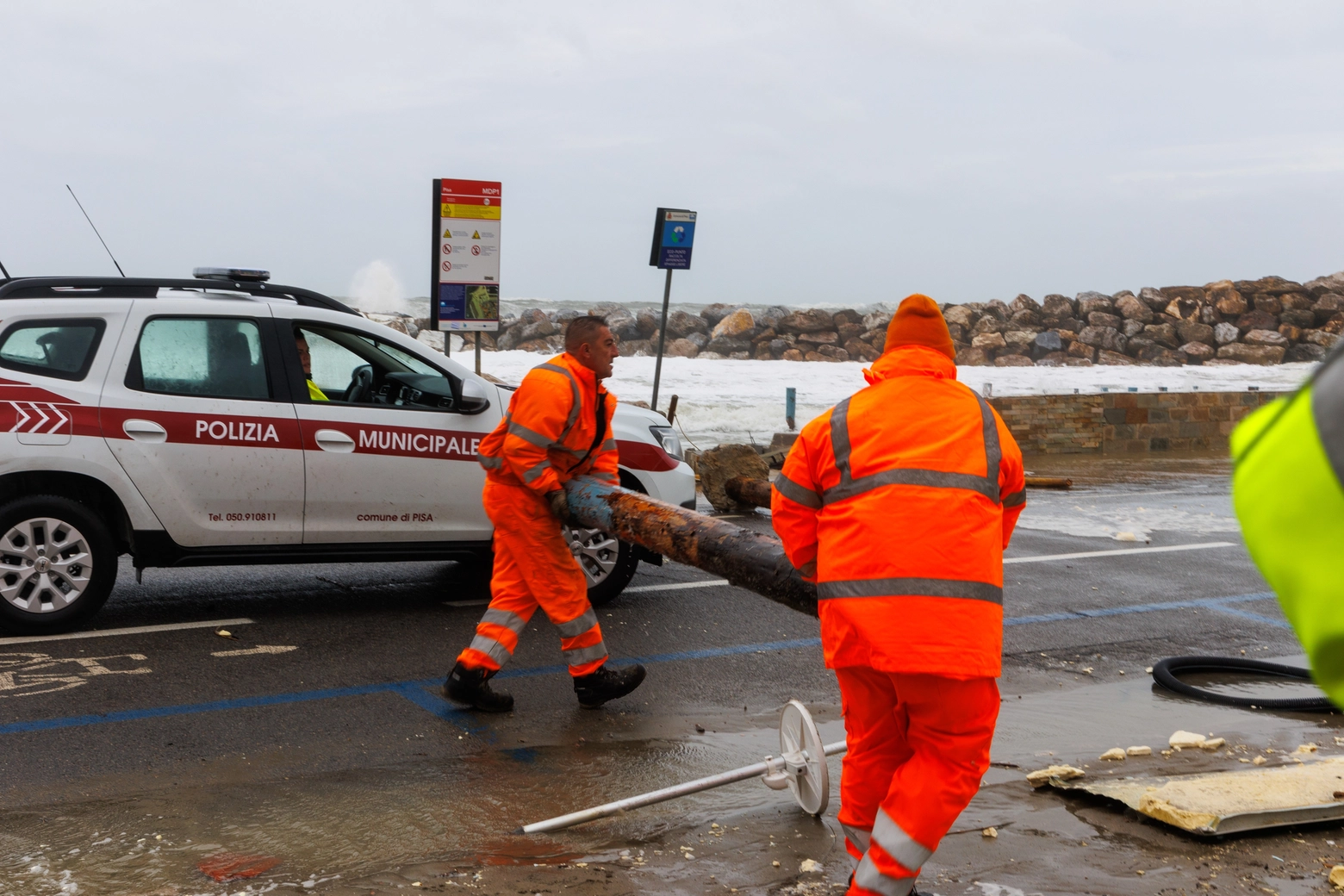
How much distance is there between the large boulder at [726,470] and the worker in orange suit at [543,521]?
6361 millimetres

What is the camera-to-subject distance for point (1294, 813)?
13.9 ft

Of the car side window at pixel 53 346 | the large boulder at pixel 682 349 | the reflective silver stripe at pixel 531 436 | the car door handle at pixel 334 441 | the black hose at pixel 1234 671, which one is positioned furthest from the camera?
the large boulder at pixel 682 349

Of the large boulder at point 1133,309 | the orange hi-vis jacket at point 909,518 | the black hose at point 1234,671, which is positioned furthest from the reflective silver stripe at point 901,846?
the large boulder at point 1133,309

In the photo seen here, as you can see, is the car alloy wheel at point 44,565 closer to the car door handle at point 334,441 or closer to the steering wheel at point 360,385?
the car door handle at point 334,441

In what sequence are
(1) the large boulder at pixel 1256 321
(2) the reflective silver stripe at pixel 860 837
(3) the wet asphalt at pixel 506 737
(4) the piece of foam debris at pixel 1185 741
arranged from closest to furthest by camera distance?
(2) the reflective silver stripe at pixel 860 837 → (3) the wet asphalt at pixel 506 737 → (4) the piece of foam debris at pixel 1185 741 → (1) the large boulder at pixel 1256 321

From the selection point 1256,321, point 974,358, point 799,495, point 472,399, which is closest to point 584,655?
point 472,399

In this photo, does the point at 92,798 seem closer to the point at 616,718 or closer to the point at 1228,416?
the point at 616,718

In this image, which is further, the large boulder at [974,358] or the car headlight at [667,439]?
the large boulder at [974,358]

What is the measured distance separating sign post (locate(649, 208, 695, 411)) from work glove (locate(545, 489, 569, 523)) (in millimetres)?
8884

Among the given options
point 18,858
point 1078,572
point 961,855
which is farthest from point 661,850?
point 1078,572

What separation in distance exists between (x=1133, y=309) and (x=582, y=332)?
43.2m

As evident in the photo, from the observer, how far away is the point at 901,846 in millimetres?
3166

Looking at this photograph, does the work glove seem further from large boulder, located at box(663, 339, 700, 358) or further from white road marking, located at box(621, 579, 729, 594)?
large boulder, located at box(663, 339, 700, 358)

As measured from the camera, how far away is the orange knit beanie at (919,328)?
Result: 341cm
